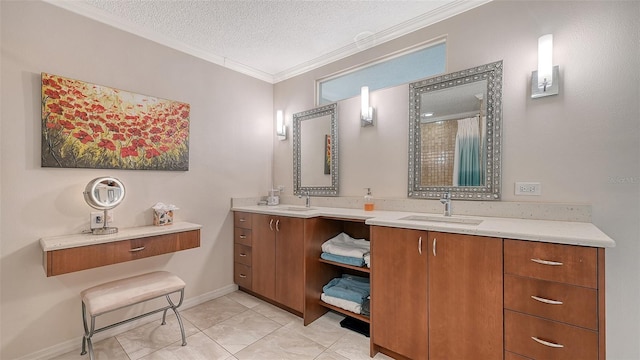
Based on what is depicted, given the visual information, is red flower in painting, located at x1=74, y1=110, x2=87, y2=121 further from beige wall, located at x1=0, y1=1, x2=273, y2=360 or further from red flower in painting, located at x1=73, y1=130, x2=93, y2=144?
beige wall, located at x1=0, y1=1, x2=273, y2=360

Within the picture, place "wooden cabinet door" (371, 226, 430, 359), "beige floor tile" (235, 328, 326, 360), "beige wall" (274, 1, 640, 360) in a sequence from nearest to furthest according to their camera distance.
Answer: "beige wall" (274, 1, 640, 360) < "wooden cabinet door" (371, 226, 430, 359) < "beige floor tile" (235, 328, 326, 360)

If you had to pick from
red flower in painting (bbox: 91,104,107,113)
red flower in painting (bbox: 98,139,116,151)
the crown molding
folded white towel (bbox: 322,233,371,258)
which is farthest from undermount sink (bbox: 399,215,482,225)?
red flower in painting (bbox: 91,104,107,113)

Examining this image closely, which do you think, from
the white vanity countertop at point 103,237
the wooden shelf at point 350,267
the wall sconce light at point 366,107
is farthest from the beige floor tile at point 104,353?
the wall sconce light at point 366,107

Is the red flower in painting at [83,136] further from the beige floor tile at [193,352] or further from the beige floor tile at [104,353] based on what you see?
the beige floor tile at [193,352]

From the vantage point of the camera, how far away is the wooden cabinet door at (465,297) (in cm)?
138

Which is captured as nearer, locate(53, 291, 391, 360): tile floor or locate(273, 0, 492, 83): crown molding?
locate(53, 291, 391, 360): tile floor

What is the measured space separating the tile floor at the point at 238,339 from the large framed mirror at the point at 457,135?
1.36 m

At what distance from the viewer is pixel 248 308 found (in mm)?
2586

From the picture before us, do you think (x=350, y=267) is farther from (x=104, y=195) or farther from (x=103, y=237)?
(x=104, y=195)

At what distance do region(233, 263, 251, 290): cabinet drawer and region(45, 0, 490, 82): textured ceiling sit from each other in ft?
7.56

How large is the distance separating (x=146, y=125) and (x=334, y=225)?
6.42ft

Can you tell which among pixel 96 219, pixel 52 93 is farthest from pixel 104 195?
pixel 52 93

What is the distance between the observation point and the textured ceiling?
2037 millimetres

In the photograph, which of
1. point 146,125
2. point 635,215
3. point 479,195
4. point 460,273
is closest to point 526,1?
point 479,195
